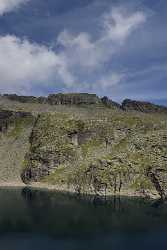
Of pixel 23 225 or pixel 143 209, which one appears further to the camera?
pixel 143 209

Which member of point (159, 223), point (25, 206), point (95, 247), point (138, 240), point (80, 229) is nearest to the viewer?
point (95, 247)

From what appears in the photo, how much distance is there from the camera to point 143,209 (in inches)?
7707

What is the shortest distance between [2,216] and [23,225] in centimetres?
1514

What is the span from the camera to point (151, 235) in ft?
478

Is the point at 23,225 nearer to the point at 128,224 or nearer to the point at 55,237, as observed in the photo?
the point at 55,237

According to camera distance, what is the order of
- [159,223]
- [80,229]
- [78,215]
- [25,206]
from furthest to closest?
[25,206]
[78,215]
[159,223]
[80,229]

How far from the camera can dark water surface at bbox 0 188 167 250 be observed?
13338cm

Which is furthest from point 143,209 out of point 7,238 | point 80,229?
point 7,238

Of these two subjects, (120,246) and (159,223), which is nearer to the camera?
(120,246)

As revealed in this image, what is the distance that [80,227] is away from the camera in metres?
157

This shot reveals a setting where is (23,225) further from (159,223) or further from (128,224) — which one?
(159,223)

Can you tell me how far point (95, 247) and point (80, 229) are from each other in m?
24.5

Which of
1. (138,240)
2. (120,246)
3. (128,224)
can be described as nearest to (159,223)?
(128,224)

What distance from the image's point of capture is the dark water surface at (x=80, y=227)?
438 feet
